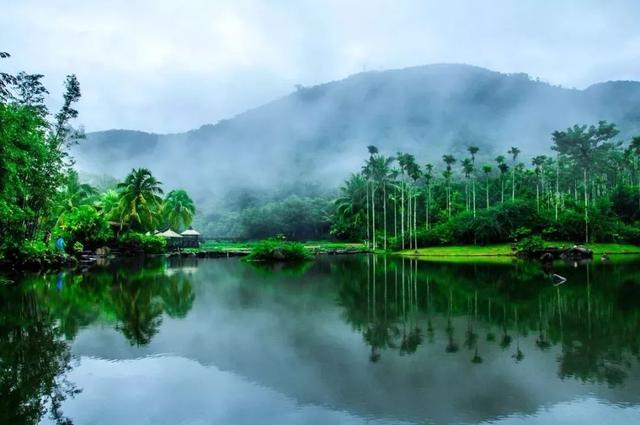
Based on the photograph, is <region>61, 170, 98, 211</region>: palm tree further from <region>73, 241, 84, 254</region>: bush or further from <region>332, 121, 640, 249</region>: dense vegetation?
<region>332, 121, 640, 249</region>: dense vegetation

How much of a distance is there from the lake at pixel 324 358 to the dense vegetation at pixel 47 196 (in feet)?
21.6

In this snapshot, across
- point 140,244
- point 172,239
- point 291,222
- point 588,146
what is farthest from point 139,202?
point 588,146

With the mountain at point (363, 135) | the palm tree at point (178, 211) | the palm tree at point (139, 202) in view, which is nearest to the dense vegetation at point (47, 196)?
the palm tree at point (139, 202)

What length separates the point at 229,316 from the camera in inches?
578

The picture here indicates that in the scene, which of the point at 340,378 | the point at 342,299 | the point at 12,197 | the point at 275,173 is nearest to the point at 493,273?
the point at 342,299

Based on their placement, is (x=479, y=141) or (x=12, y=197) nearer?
(x=12, y=197)

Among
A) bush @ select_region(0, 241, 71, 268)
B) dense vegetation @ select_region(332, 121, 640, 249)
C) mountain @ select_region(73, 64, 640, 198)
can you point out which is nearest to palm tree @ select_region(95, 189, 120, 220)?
bush @ select_region(0, 241, 71, 268)

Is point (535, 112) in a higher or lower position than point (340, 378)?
higher

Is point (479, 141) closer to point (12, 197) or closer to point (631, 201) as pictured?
point (631, 201)

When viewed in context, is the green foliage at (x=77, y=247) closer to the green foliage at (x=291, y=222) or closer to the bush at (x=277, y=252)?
the bush at (x=277, y=252)

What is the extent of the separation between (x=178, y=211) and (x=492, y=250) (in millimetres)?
39880

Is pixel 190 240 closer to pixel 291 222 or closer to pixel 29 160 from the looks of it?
pixel 291 222

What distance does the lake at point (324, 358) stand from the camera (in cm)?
717

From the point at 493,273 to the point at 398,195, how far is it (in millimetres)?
39950
